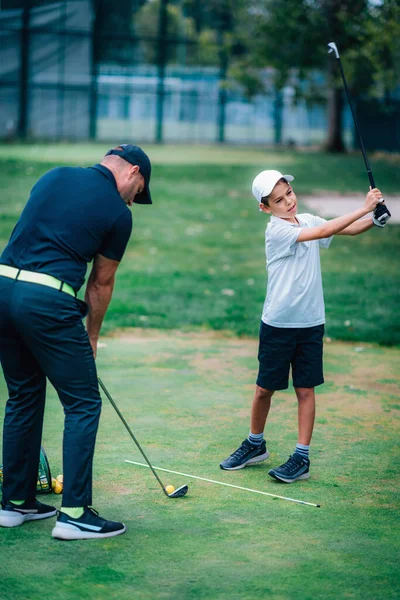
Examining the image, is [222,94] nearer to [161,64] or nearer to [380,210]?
[161,64]

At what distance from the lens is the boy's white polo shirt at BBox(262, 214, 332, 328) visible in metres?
5.18

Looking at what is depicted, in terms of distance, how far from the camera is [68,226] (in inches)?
167

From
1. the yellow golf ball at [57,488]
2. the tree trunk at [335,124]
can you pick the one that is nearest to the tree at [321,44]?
the tree trunk at [335,124]

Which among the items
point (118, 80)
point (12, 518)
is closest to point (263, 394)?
point (12, 518)

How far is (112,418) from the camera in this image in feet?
21.0

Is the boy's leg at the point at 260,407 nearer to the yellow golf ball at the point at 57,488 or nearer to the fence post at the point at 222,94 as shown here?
the yellow golf ball at the point at 57,488

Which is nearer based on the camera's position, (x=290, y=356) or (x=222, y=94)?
(x=290, y=356)

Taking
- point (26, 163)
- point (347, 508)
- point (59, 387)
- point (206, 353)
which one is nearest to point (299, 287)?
point (347, 508)

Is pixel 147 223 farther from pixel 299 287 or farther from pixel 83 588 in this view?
pixel 83 588

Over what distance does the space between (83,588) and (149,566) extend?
0.35 metres

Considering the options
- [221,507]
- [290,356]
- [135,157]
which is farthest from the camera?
[290,356]

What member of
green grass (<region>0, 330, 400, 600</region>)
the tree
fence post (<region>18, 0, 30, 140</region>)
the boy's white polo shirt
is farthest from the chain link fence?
the boy's white polo shirt

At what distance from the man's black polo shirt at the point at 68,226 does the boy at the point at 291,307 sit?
114cm

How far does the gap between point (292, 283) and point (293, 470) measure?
1.05 metres
